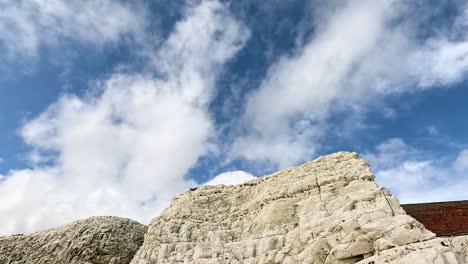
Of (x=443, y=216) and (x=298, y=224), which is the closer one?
(x=298, y=224)

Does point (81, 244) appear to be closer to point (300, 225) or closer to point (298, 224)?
point (298, 224)

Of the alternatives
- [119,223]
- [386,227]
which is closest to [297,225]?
[386,227]

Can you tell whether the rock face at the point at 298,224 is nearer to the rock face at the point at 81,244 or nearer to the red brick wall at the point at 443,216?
the rock face at the point at 81,244

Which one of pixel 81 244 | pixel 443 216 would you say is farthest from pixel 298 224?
pixel 81 244

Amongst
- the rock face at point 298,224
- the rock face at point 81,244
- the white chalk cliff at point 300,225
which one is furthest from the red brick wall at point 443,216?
the rock face at point 81,244

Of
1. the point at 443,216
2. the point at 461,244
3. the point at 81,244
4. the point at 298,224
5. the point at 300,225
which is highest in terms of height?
the point at 81,244

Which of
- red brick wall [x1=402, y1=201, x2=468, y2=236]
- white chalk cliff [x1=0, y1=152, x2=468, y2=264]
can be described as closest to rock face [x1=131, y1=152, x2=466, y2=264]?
white chalk cliff [x1=0, y1=152, x2=468, y2=264]

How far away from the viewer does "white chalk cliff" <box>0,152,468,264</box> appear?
13.9 meters

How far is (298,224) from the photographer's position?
19.9 metres

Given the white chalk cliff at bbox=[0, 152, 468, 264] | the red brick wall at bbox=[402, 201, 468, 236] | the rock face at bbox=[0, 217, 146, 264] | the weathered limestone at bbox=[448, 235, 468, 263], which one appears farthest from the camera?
the rock face at bbox=[0, 217, 146, 264]

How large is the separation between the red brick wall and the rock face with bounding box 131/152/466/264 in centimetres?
686

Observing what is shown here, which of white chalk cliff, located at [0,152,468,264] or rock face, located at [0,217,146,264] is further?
rock face, located at [0,217,146,264]

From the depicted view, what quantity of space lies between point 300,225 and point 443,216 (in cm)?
1160

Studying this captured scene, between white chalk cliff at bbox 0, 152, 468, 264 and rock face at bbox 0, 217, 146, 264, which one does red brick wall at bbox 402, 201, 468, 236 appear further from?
rock face at bbox 0, 217, 146, 264
